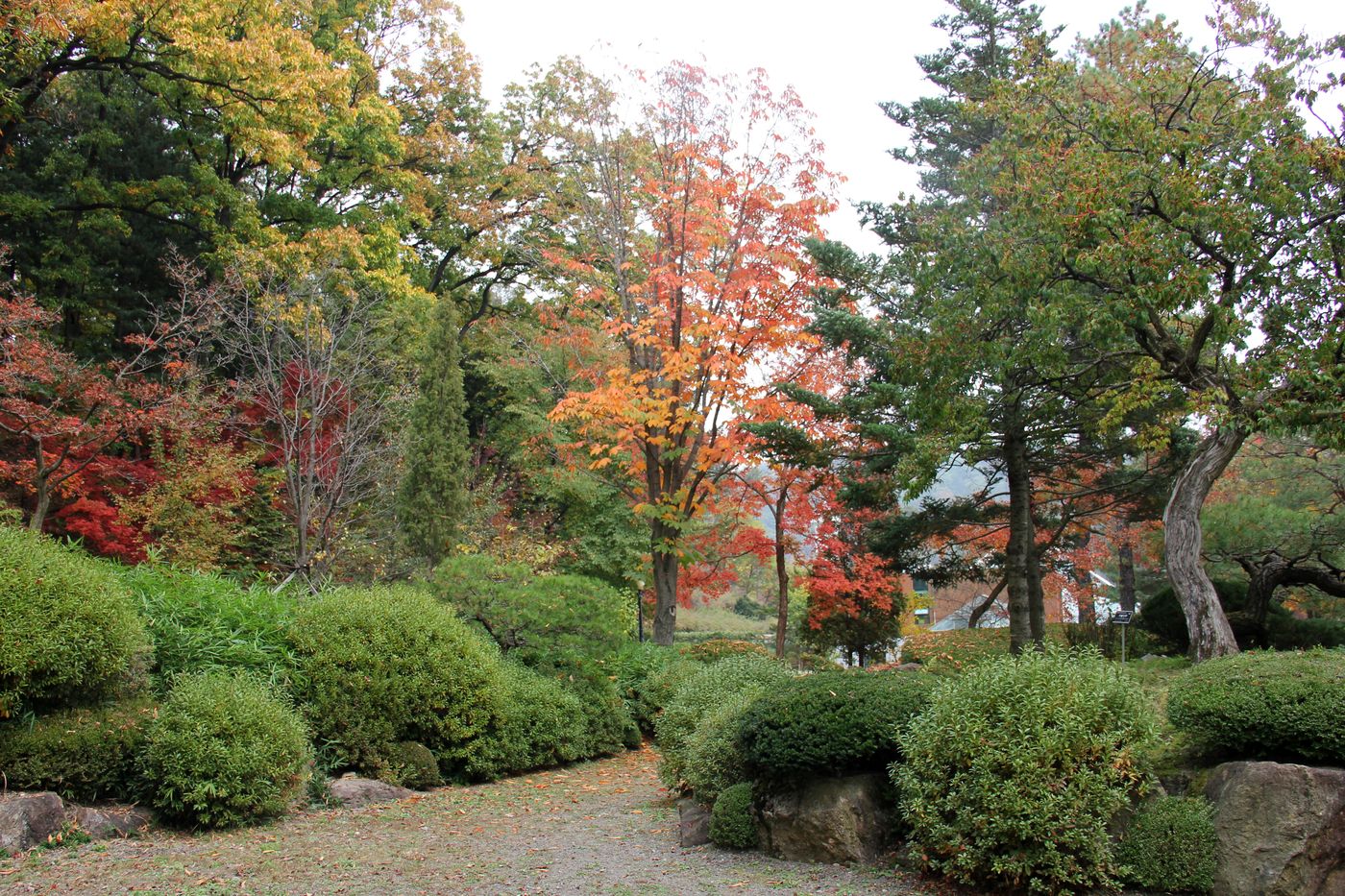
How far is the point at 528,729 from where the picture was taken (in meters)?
9.19

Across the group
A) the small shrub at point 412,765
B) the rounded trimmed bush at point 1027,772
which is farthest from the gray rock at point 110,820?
the rounded trimmed bush at point 1027,772

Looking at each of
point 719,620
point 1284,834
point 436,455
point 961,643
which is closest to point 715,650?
Result: point 436,455

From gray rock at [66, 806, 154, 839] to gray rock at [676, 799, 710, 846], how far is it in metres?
3.61

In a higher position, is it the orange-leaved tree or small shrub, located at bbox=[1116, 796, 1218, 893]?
the orange-leaved tree

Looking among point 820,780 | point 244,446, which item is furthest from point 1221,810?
point 244,446

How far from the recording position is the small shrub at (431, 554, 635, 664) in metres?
9.96

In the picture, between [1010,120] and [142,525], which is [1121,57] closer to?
[1010,120]

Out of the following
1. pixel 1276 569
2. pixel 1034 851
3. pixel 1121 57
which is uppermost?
pixel 1121 57

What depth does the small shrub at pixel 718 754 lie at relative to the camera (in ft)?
20.4

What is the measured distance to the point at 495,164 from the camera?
70.1ft

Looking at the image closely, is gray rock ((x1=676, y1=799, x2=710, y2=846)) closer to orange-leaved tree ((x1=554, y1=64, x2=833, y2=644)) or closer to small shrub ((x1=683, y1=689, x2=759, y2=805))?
small shrub ((x1=683, y1=689, x2=759, y2=805))

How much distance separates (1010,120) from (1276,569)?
593 centimetres

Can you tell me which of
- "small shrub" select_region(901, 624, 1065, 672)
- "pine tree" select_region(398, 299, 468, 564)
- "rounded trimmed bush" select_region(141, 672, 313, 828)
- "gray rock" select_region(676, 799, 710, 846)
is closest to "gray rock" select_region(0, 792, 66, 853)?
"rounded trimmed bush" select_region(141, 672, 313, 828)

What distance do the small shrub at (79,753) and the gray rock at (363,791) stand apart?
151cm
